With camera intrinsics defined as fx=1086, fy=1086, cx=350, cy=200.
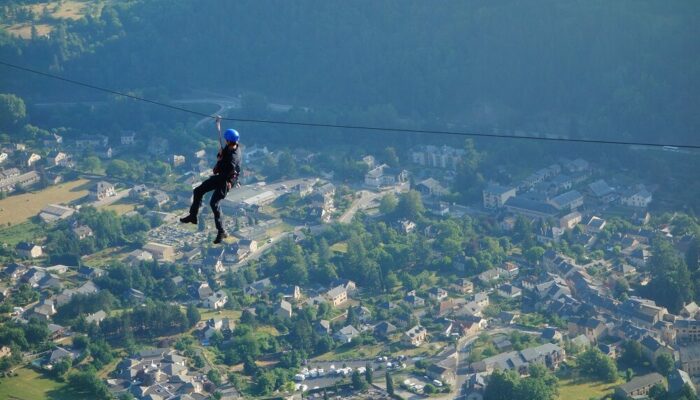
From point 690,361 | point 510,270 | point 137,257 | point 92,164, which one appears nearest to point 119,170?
point 92,164

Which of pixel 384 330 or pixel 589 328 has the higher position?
pixel 589 328

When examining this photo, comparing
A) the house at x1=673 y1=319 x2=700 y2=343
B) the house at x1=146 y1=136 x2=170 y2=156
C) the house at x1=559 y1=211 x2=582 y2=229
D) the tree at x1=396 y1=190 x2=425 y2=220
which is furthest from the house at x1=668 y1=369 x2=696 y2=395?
the house at x1=146 y1=136 x2=170 y2=156

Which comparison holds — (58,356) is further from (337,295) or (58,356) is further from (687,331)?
(687,331)

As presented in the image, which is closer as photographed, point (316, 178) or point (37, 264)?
point (37, 264)

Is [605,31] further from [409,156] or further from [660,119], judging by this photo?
[409,156]

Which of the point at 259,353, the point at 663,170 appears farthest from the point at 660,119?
the point at 259,353

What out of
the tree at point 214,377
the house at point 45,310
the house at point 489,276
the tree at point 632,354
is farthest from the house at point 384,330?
the house at point 45,310

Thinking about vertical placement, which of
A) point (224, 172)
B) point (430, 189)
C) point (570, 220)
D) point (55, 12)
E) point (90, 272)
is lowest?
point (90, 272)
